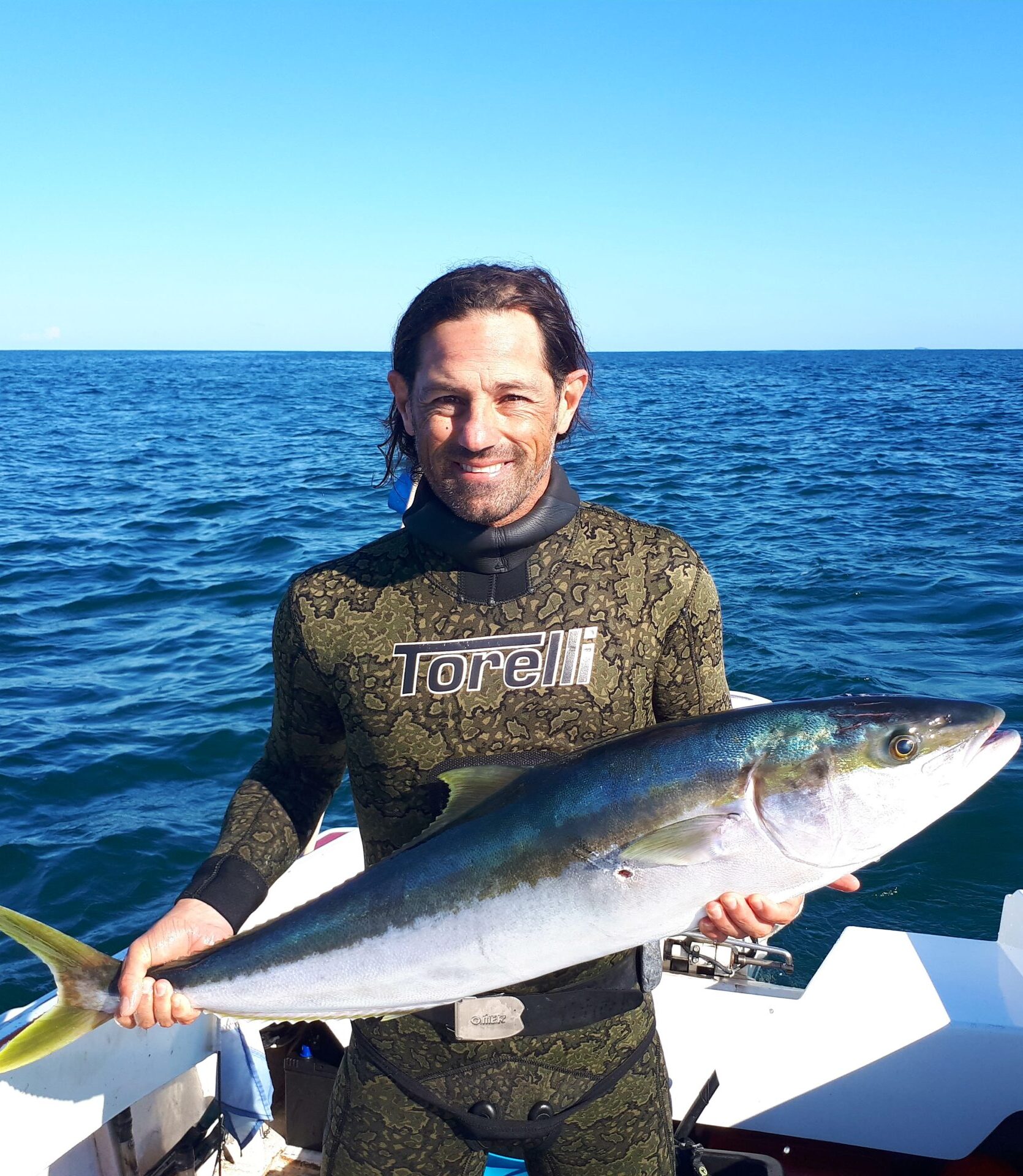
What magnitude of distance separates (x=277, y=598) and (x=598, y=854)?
13.0 metres

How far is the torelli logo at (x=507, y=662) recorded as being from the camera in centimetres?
279

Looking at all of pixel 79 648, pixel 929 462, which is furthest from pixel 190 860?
pixel 929 462

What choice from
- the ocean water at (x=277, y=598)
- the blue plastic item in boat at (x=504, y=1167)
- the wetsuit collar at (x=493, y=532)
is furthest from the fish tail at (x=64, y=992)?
the ocean water at (x=277, y=598)

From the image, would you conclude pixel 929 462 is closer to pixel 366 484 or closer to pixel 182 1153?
pixel 366 484

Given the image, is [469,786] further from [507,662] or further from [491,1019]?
[491,1019]

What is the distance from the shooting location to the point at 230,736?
10609 millimetres

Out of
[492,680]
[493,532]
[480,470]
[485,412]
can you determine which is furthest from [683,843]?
[485,412]

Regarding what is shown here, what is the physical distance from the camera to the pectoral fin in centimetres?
239

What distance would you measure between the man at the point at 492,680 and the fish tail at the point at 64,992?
0.10 metres

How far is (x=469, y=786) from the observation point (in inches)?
105

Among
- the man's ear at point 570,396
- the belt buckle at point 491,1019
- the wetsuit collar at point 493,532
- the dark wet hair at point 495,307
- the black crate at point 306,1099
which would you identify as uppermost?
the dark wet hair at point 495,307

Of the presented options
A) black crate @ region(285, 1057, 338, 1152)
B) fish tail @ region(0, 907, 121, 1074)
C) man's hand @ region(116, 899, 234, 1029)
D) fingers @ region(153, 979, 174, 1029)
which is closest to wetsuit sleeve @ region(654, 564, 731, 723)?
man's hand @ region(116, 899, 234, 1029)

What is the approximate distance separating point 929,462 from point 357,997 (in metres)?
29.0

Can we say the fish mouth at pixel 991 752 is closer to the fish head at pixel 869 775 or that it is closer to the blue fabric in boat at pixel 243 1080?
the fish head at pixel 869 775
